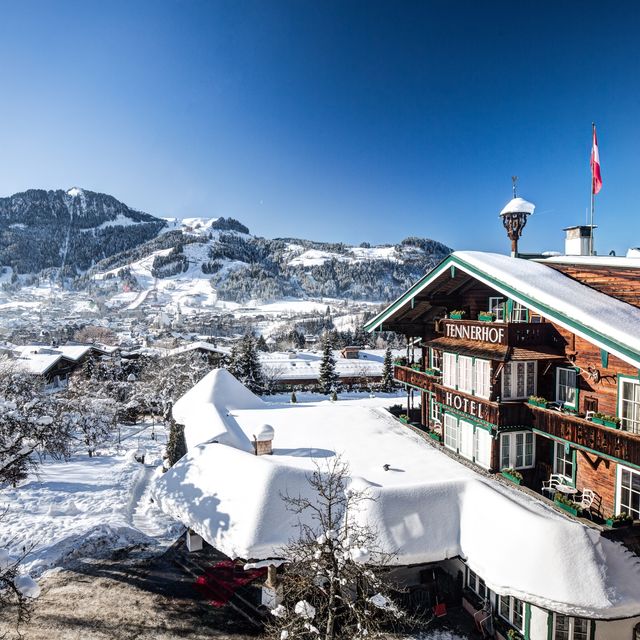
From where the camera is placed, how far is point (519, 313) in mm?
13992

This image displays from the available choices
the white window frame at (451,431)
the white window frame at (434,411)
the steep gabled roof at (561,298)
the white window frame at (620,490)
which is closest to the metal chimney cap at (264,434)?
the white window frame at (451,431)

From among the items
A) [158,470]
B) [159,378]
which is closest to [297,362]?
[159,378]

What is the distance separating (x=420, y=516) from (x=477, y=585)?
9.69ft

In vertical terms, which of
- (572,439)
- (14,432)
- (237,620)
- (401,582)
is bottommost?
(237,620)

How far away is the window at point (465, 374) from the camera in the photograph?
1409cm

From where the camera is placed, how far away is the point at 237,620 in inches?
453

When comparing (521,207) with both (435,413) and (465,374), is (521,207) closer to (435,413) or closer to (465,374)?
(465,374)

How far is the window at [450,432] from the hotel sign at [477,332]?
3.16 m

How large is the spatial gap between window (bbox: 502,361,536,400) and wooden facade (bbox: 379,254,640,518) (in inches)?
2.7

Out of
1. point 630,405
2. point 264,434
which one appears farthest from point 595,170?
point 264,434

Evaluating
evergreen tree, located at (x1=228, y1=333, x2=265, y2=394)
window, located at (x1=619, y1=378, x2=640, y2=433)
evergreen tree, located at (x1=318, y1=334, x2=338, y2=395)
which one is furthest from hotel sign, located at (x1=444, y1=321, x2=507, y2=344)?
evergreen tree, located at (x1=318, y1=334, x2=338, y2=395)

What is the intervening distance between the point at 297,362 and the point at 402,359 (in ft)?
136

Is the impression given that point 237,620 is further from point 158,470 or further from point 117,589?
point 158,470

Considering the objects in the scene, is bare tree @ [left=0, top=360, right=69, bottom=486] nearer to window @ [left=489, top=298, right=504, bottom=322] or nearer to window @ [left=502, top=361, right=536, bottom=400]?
window @ [left=502, top=361, right=536, bottom=400]
